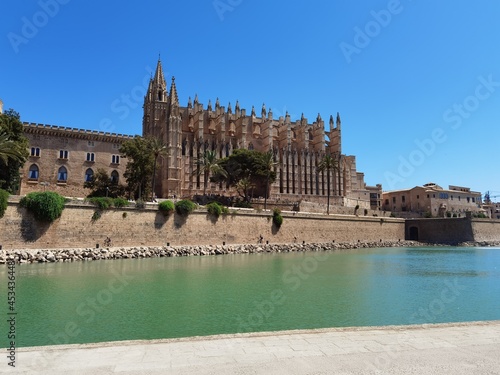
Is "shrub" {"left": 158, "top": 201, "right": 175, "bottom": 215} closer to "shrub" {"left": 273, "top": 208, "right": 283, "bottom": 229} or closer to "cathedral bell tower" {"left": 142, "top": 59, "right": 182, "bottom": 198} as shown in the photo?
"shrub" {"left": 273, "top": 208, "right": 283, "bottom": 229}

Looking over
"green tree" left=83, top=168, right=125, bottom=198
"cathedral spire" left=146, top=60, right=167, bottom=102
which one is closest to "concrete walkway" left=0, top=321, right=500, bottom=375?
"green tree" left=83, top=168, right=125, bottom=198

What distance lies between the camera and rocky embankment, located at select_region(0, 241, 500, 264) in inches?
898

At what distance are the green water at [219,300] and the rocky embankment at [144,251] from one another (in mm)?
2102

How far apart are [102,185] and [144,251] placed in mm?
18894

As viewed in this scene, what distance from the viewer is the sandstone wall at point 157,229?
82.2ft

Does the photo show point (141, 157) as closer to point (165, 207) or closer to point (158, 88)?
point (165, 207)

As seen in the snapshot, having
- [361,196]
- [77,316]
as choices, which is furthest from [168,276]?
[361,196]

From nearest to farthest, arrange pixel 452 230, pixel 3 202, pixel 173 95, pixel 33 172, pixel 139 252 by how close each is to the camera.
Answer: pixel 3 202, pixel 139 252, pixel 33 172, pixel 452 230, pixel 173 95

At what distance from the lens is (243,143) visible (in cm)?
6425

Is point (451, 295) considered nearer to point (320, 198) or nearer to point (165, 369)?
point (165, 369)

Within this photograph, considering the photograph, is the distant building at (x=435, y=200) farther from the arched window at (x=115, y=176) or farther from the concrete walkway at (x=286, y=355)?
the concrete walkway at (x=286, y=355)

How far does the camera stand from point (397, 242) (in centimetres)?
5278

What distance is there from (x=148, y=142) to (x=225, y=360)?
39.2m

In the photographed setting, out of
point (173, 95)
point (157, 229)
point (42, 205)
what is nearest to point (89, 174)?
point (173, 95)
